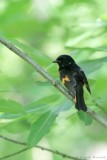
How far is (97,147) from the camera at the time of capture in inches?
245

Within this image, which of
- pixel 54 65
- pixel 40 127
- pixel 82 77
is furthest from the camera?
pixel 82 77

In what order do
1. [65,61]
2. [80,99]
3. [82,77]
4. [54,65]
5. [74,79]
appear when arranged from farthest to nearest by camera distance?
[65,61], [74,79], [82,77], [54,65], [80,99]

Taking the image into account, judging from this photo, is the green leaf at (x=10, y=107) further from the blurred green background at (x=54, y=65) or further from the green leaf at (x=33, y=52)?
the green leaf at (x=33, y=52)

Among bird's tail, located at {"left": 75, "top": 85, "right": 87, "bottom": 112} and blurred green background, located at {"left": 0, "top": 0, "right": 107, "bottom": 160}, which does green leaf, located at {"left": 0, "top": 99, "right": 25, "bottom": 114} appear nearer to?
blurred green background, located at {"left": 0, "top": 0, "right": 107, "bottom": 160}

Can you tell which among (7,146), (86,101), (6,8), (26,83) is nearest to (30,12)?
(6,8)

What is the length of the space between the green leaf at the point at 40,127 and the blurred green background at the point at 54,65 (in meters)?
0.08

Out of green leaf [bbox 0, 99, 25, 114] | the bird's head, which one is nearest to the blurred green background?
green leaf [bbox 0, 99, 25, 114]

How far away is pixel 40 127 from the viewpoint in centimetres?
312

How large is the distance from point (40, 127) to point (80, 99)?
0.32 metres

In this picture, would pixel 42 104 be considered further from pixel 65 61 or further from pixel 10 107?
pixel 65 61

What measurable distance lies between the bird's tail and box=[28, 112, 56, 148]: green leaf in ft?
0.59

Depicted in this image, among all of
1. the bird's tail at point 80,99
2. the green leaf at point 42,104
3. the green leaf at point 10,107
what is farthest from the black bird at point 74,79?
the green leaf at point 10,107

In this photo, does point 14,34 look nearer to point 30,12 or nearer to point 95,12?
point 30,12

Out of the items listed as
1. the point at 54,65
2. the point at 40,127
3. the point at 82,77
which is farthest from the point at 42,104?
the point at 82,77
